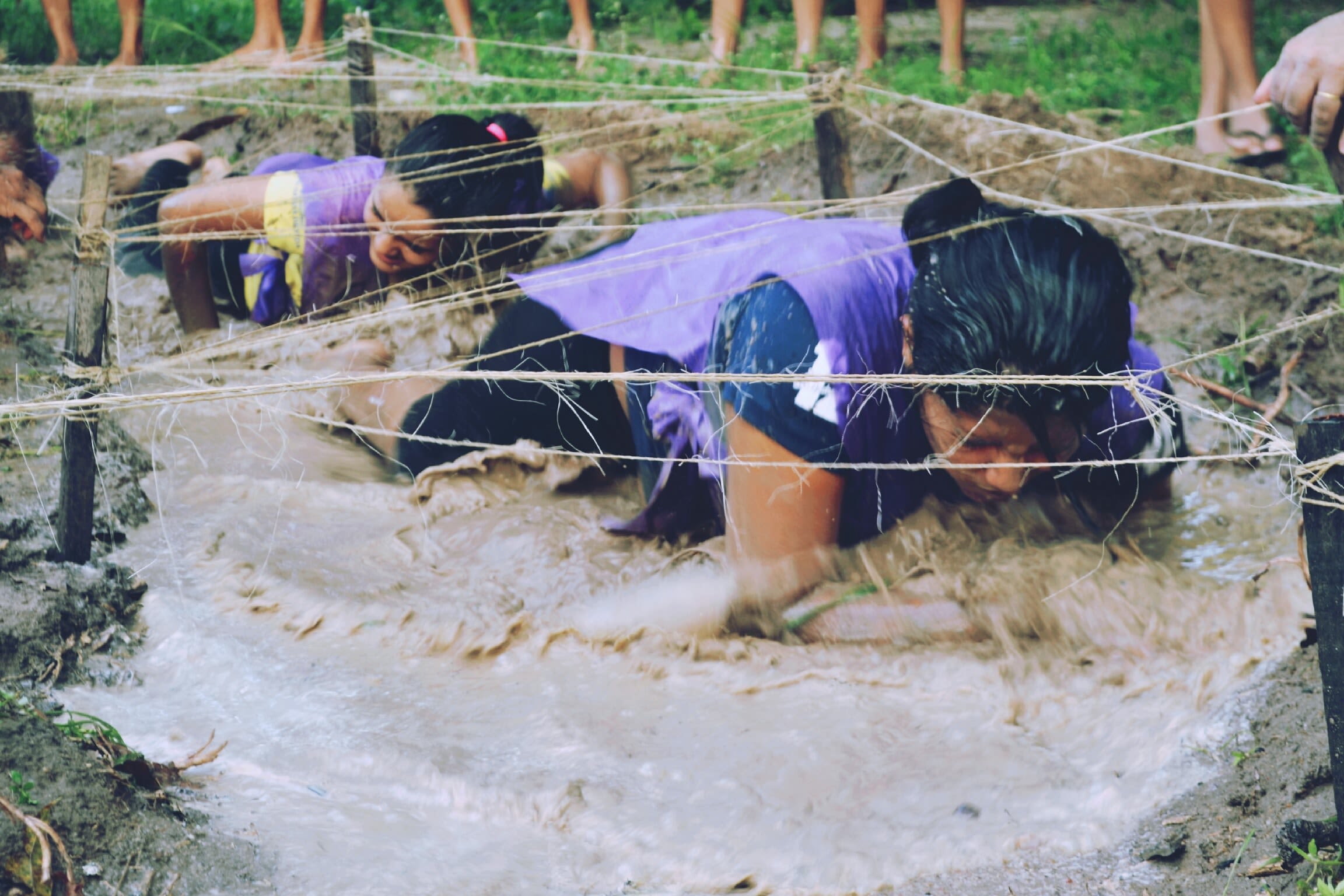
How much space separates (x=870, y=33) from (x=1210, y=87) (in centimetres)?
153

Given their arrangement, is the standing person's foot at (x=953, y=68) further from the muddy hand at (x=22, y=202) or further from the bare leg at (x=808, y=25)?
the muddy hand at (x=22, y=202)

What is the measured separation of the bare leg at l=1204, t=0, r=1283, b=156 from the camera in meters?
4.28

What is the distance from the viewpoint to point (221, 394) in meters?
1.95

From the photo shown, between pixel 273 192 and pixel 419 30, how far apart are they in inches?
144

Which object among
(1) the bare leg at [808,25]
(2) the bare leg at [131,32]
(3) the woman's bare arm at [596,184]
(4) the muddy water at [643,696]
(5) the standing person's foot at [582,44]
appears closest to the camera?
(4) the muddy water at [643,696]

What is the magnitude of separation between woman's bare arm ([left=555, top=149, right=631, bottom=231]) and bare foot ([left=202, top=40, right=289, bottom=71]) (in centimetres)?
232

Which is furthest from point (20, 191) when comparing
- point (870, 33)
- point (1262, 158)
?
point (1262, 158)

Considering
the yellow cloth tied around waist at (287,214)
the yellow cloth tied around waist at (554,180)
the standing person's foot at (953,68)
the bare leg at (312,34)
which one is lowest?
the yellow cloth tied around waist at (287,214)

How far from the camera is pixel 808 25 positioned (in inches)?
210

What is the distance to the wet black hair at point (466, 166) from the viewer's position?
11.7 ft

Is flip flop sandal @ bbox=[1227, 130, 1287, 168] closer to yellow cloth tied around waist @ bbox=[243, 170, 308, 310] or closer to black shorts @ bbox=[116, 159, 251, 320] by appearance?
yellow cloth tied around waist @ bbox=[243, 170, 308, 310]

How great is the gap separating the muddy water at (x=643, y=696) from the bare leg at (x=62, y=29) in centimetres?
450

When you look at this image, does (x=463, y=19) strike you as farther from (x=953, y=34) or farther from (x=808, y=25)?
(x=953, y=34)

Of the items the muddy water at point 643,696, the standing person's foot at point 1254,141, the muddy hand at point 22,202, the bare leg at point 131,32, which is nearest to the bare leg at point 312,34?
the bare leg at point 131,32
